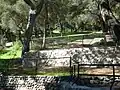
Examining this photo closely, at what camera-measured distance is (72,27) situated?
68125 mm

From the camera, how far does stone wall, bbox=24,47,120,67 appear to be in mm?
19766

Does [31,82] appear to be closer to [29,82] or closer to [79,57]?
[29,82]

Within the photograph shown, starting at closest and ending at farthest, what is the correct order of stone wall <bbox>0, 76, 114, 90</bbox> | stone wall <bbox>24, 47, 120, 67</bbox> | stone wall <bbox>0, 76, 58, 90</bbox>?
stone wall <bbox>0, 76, 114, 90</bbox>, stone wall <bbox>0, 76, 58, 90</bbox>, stone wall <bbox>24, 47, 120, 67</bbox>

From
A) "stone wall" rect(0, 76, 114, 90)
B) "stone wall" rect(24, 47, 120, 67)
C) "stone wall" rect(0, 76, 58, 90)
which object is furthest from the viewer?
"stone wall" rect(24, 47, 120, 67)

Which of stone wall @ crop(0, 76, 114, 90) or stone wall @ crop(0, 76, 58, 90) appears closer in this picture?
stone wall @ crop(0, 76, 114, 90)

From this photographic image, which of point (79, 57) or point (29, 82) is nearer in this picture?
point (29, 82)

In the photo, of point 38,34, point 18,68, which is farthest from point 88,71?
point 38,34

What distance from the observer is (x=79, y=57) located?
20328 mm

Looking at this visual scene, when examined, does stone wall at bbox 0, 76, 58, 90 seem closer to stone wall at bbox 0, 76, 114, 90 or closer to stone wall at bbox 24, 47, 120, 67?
stone wall at bbox 0, 76, 114, 90

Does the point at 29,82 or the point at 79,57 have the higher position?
the point at 79,57

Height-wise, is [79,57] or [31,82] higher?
[79,57]

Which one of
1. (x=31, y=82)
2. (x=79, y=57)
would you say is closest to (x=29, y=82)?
(x=31, y=82)

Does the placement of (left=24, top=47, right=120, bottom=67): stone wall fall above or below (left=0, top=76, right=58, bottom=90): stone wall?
above

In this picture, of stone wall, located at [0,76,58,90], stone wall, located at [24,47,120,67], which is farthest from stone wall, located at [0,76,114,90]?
stone wall, located at [24,47,120,67]
